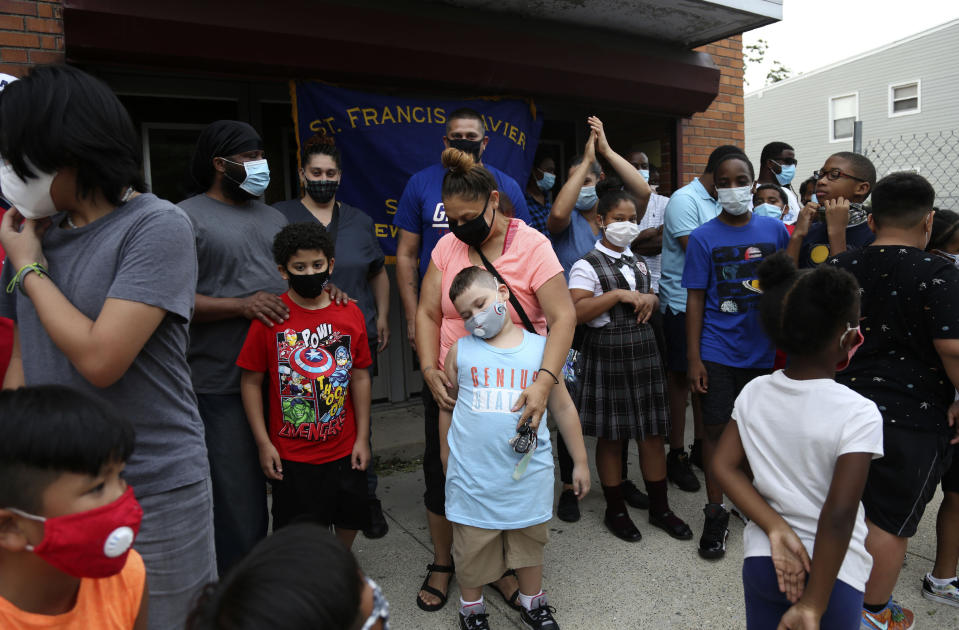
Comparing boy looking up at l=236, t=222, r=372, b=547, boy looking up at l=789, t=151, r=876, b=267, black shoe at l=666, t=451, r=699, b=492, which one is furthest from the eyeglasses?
boy looking up at l=236, t=222, r=372, b=547

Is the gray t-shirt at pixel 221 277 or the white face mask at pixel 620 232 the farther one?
the white face mask at pixel 620 232

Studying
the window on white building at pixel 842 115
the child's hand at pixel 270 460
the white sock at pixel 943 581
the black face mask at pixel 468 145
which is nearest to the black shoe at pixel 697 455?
the white sock at pixel 943 581

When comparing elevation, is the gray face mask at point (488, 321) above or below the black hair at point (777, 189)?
below

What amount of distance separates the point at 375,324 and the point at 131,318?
2.31 meters

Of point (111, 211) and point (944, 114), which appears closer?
point (111, 211)

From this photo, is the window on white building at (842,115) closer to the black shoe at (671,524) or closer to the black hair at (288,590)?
the black shoe at (671,524)

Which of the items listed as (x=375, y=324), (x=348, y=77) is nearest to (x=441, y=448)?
(x=375, y=324)

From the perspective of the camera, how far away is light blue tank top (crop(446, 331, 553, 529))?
8.33 ft

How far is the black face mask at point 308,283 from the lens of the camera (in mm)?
2637

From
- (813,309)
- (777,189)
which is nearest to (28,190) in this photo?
(813,309)

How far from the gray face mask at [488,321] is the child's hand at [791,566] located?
1.20m

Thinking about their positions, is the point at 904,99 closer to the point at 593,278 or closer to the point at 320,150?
the point at 593,278

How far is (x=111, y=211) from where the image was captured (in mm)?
1619

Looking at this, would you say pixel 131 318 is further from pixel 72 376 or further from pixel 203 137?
pixel 203 137
